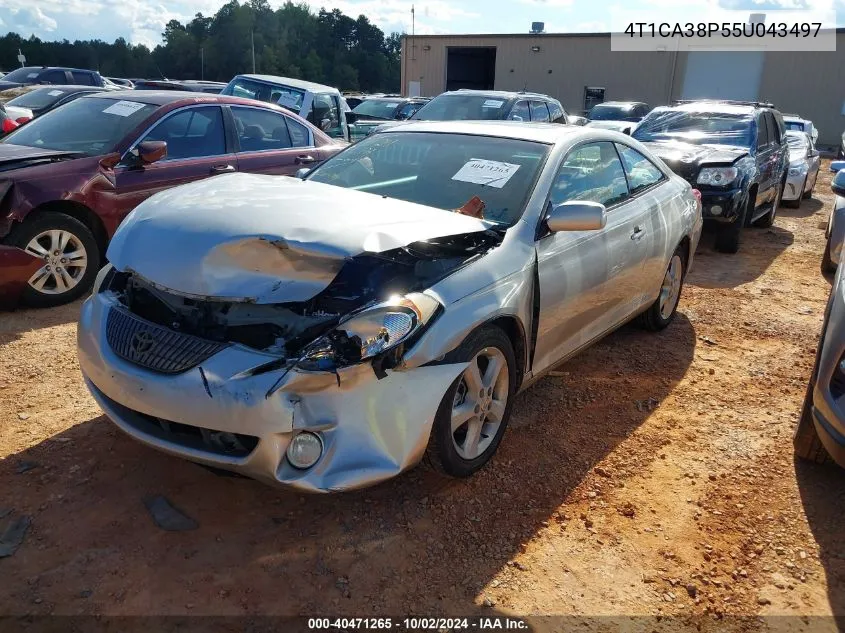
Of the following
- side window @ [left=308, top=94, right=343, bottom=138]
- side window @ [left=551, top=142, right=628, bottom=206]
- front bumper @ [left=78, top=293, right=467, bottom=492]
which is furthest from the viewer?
side window @ [left=308, top=94, right=343, bottom=138]

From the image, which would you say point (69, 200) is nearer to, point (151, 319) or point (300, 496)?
point (151, 319)

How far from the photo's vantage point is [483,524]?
2.89 m

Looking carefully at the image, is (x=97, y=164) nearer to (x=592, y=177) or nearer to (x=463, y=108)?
(x=592, y=177)

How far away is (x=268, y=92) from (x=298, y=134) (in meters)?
3.91

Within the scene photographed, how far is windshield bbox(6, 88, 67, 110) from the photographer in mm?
11039

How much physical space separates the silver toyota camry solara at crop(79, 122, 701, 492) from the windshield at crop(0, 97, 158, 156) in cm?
278

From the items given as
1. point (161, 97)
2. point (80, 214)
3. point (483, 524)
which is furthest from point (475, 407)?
point (161, 97)

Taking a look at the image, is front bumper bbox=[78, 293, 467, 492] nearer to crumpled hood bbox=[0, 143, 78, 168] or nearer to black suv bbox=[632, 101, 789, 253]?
crumpled hood bbox=[0, 143, 78, 168]

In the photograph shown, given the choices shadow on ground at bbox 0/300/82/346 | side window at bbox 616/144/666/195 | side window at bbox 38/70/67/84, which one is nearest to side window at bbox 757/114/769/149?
side window at bbox 616/144/666/195

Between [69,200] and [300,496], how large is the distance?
351 cm

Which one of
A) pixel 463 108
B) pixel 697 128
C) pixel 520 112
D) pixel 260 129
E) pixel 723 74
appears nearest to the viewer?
pixel 260 129

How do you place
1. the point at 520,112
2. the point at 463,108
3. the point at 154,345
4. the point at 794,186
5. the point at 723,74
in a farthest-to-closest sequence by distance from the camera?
the point at 723,74 → the point at 794,186 → the point at 520,112 → the point at 463,108 → the point at 154,345

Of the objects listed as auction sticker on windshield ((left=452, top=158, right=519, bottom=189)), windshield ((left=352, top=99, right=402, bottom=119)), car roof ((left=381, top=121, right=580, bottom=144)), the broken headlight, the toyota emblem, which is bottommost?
the toyota emblem

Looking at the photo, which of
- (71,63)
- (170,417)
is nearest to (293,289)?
(170,417)
